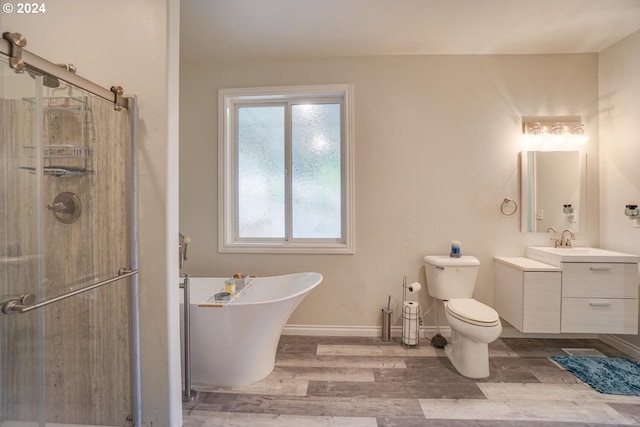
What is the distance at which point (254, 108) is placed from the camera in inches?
105

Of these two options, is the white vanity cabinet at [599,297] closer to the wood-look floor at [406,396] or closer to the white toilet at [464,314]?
the wood-look floor at [406,396]

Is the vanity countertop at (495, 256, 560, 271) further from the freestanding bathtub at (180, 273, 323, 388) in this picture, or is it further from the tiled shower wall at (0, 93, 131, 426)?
the tiled shower wall at (0, 93, 131, 426)

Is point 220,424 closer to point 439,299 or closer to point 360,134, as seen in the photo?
point 439,299

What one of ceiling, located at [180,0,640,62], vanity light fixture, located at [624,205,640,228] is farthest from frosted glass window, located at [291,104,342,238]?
vanity light fixture, located at [624,205,640,228]

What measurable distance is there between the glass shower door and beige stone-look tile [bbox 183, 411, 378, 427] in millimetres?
387

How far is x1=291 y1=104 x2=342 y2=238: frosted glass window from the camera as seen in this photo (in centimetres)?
262

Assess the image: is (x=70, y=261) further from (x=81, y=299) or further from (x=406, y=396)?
(x=406, y=396)

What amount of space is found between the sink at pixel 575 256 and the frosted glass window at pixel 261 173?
2.28m

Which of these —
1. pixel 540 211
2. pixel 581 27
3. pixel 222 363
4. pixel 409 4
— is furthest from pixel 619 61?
pixel 222 363

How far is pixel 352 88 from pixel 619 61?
2236 millimetres

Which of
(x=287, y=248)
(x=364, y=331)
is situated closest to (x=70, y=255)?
(x=287, y=248)

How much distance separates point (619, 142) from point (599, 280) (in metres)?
1.22

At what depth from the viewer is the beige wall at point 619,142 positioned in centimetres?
213

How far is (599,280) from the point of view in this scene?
199cm
